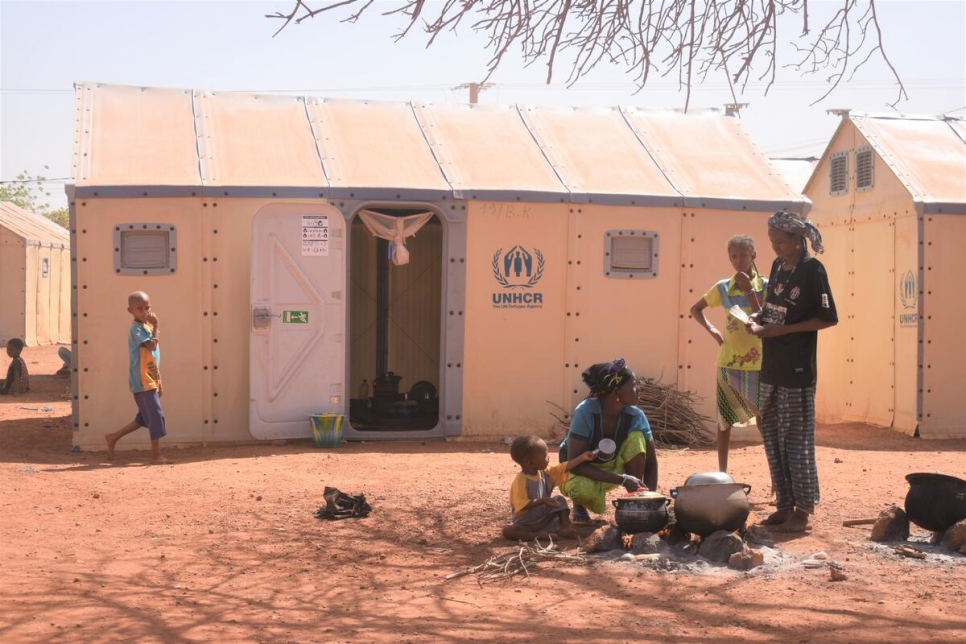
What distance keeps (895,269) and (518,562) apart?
7.61 m

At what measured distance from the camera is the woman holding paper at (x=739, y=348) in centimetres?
713

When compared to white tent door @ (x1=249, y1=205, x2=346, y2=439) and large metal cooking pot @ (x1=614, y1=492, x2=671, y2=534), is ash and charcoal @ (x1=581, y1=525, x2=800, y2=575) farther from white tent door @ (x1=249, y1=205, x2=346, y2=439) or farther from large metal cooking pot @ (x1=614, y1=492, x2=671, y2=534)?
white tent door @ (x1=249, y1=205, x2=346, y2=439)

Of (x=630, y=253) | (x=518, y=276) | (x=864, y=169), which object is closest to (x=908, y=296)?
(x=864, y=169)

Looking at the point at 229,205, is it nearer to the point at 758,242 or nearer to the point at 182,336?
the point at 182,336

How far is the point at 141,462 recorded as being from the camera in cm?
916

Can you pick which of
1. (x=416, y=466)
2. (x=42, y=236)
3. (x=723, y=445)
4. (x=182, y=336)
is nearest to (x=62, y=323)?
(x=42, y=236)

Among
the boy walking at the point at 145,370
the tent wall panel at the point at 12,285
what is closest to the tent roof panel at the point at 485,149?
the boy walking at the point at 145,370

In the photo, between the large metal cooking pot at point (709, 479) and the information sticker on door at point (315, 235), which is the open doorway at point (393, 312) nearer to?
the information sticker on door at point (315, 235)

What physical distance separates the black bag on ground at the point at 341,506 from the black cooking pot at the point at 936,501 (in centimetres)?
308

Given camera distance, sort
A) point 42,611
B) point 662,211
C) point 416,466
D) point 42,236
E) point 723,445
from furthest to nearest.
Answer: point 42,236, point 662,211, point 416,466, point 723,445, point 42,611

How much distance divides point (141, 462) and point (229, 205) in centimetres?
230

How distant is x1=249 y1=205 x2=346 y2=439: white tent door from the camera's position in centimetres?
975

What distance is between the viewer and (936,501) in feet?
18.8

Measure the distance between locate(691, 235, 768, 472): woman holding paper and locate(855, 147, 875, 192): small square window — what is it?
541 centimetres
